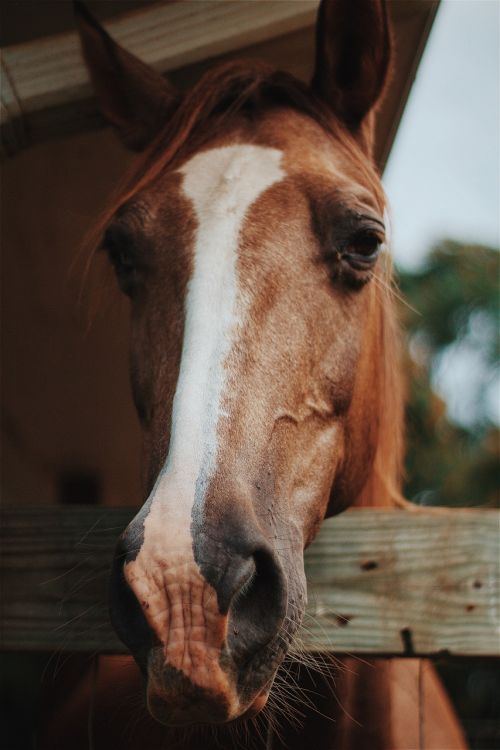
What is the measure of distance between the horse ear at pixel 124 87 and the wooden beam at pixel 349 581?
1.21m

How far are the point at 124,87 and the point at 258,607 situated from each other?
63.3 inches

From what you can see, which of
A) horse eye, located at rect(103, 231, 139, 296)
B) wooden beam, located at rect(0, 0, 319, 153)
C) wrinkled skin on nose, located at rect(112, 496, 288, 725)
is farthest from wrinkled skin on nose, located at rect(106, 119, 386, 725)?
wooden beam, located at rect(0, 0, 319, 153)

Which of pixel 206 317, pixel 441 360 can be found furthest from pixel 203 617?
pixel 441 360

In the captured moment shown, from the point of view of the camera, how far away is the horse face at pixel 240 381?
1.11 meters

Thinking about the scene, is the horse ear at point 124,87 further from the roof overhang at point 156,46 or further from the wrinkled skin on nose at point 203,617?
the wrinkled skin on nose at point 203,617

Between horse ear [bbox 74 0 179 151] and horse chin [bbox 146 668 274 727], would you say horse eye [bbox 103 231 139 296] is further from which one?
horse chin [bbox 146 668 274 727]

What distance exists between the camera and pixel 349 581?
1606mm

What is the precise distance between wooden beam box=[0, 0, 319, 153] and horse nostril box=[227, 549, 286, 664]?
1.38 metres

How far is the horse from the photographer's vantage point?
1.13 m

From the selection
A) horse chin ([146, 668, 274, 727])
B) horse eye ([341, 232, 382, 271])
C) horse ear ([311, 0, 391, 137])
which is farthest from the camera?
horse ear ([311, 0, 391, 137])

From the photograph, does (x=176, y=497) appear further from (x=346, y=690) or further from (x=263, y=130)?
(x=263, y=130)

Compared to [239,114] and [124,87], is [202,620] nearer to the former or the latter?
[239,114]

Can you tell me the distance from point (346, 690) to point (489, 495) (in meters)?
6.20

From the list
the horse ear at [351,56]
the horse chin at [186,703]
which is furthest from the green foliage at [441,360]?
the horse chin at [186,703]
